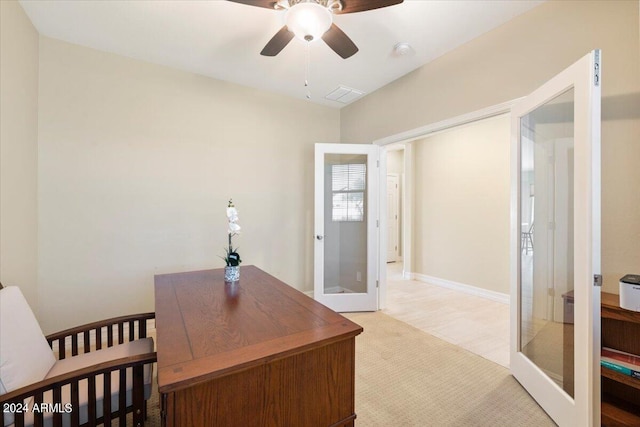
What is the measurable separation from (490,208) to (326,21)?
3.65 metres

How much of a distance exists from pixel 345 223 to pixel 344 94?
1718mm

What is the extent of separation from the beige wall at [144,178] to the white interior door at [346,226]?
45 cm

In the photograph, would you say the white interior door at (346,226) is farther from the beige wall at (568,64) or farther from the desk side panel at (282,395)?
the desk side panel at (282,395)

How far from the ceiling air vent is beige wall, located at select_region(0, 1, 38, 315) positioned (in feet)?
9.37

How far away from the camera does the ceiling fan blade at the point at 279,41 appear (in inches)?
75.1

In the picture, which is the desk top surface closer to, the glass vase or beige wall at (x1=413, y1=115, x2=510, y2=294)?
the glass vase

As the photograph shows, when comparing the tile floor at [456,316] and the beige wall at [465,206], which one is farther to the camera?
the beige wall at [465,206]

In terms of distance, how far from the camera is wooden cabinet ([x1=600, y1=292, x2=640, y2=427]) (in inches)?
55.8

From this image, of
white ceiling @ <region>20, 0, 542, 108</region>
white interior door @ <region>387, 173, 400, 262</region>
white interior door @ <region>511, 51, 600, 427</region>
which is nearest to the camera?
white interior door @ <region>511, 51, 600, 427</region>

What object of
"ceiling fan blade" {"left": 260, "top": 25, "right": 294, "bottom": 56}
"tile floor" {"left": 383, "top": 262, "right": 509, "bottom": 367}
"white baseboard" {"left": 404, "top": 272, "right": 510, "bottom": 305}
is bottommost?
"tile floor" {"left": 383, "top": 262, "right": 509, "bottom": 367}

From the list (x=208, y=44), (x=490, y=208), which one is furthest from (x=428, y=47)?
(x=490, y=208)

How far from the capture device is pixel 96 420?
1.14 metres

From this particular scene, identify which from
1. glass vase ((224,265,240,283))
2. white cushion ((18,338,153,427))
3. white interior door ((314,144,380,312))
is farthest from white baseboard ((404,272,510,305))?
white cushion ((18,338,153,427))

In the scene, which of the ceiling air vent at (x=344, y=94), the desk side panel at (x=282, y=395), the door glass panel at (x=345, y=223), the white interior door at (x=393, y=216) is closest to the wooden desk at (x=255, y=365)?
the desk side panel at (x=282, y=395)
